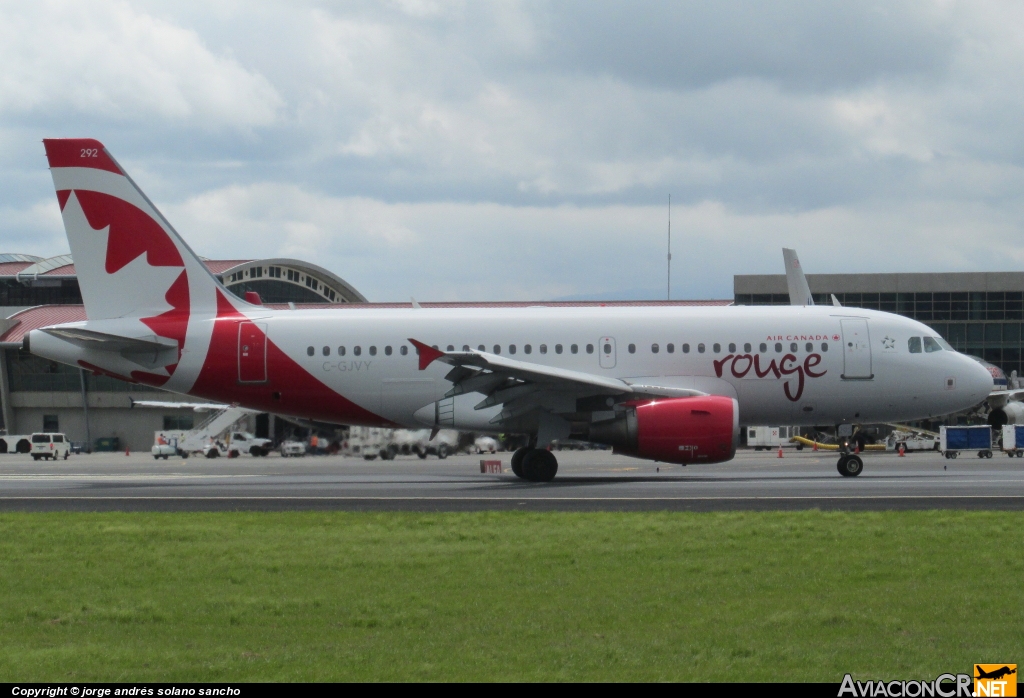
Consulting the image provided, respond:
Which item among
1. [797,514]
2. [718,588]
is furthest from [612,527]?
[718,588]

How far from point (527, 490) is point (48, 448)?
39.8 metres

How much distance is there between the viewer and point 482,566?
12227 mm

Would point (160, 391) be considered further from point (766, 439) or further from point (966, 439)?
point (966, 439)

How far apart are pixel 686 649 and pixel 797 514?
895cm

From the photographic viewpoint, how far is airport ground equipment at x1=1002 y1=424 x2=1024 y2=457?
42.1 meters

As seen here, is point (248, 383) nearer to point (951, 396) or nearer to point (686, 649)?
point (951, 396)

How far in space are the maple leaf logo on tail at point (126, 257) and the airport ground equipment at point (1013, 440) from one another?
3094 centimetres

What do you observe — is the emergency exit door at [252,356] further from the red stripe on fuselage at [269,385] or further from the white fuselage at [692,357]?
the white fuselage at [692,357]

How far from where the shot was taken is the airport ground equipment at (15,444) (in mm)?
67312

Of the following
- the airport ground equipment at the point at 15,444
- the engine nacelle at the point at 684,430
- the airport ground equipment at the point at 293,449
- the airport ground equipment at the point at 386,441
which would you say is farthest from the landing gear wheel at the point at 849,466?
the airport ground equipment at the point at 15,444

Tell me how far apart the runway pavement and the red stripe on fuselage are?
1.88 metres

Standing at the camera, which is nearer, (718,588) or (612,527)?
(718,588)

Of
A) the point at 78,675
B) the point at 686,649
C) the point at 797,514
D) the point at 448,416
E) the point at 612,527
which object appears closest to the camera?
the point at 78,675

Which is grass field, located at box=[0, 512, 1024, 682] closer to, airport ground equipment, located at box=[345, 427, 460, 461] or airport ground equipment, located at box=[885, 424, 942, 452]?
airport ground equipment, located at box=[345, 427, 460, 461]
